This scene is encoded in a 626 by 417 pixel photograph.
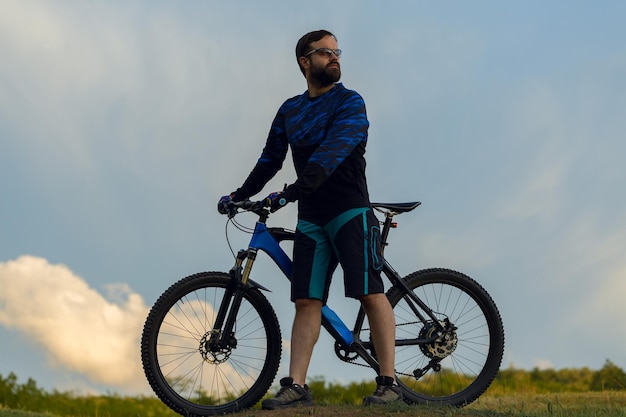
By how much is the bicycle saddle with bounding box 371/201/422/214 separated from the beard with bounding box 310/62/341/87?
3.61 ft

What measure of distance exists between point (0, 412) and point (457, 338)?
4.43 metres

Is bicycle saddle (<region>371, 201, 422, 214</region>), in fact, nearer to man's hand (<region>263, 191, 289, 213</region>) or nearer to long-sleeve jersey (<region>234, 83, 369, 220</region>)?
long-sleeve jersey (<region>234, 83, 369, 220</region>)

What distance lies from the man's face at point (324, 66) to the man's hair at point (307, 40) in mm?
36

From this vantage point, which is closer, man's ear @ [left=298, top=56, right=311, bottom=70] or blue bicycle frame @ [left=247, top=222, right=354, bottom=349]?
man's ear @ [left=298, top=56, right=311, bottom=70]

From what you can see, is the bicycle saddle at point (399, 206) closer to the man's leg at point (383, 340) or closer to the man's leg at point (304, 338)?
the man's leg at point (383, 340)

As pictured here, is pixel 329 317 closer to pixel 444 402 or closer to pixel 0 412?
pixel 444 402

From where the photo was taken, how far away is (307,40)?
6.24 meters

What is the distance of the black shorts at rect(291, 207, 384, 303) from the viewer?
19.8 ft

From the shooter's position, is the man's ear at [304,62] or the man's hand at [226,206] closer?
the man's ear at [304,62]

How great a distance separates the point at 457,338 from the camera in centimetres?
710

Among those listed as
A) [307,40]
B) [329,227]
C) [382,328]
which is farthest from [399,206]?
[307,40]

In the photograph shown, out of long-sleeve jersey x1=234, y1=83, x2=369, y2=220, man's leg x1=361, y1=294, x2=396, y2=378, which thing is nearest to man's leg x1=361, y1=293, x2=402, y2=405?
man's leg x1=361, y1=294, x2=396, y2=378

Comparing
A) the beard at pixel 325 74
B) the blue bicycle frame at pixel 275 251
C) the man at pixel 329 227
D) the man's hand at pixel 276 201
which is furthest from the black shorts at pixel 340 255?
the beard at pixel 325 74

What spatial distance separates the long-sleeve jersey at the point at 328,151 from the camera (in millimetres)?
5859
